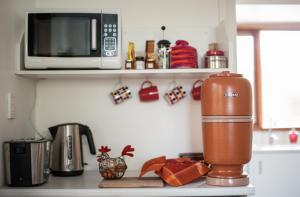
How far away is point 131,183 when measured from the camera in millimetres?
1595

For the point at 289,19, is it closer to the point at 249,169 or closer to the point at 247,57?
the point at 247,57

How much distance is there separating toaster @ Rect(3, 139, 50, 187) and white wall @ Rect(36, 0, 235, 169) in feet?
1.67

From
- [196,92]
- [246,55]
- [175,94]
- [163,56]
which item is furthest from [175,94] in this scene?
[246,55]

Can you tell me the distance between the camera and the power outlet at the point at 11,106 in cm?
166

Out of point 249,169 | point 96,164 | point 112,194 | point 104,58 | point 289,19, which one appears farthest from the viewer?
point 289,19

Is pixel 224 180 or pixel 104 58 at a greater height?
pixel 104 58

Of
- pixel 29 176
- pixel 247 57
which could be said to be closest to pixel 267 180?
pixel 247 57

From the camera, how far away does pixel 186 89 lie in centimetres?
208

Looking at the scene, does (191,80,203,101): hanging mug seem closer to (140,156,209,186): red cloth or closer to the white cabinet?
(140,156,209,186): red cloth

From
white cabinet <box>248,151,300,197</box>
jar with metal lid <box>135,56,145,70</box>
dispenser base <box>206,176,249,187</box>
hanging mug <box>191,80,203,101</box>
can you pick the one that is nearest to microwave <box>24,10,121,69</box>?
jar with metal lid <box>135,56,145,70</box>

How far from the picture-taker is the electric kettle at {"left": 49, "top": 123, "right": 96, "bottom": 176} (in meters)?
1.84

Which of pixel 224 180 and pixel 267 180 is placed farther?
pixel 267 180

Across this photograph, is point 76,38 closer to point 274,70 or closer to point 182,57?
point 182,57

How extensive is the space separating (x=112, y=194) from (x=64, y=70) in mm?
672
